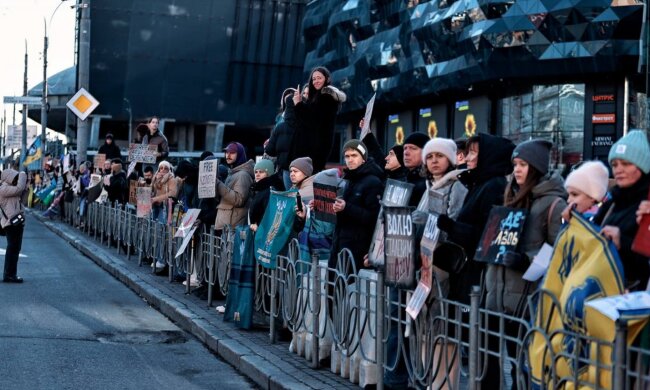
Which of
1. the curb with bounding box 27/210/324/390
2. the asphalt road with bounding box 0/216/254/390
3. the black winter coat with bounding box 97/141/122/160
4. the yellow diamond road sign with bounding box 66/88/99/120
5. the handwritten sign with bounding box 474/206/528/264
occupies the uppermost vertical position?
the yellow diamond road sign with bounding box 66/88/99/120

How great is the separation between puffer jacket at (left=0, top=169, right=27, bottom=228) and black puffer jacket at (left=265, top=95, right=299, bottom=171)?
5.29 m

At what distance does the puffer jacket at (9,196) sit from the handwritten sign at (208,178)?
4.50m

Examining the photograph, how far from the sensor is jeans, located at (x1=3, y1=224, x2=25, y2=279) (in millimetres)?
16828

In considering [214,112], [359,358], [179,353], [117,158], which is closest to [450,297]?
[359,358]

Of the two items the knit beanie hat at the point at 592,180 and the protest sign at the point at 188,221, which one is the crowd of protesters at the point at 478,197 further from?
the protest sign at the point at 188,221

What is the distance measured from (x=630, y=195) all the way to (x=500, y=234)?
1104 mm

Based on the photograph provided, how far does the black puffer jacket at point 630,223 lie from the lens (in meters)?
5.40

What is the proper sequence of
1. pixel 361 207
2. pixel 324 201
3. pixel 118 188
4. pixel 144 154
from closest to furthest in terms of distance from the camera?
1. pixel 361 207
2. pixel 324 201
3. pixel 144 154
4. pixel 118 188

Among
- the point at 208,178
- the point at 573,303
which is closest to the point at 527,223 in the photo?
the point at 573,303

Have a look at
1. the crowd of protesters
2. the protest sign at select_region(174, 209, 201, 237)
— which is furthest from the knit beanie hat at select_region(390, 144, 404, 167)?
the protest sign at select_region(174, 209, 201, 237)

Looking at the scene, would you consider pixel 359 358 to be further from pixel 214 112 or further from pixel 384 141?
pixel 214 112

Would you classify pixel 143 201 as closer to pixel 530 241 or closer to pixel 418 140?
pixel 418 140

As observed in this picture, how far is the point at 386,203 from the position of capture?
8.07 meters

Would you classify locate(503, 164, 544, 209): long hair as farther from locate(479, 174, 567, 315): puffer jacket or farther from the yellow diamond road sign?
the yellow diamond road sign
